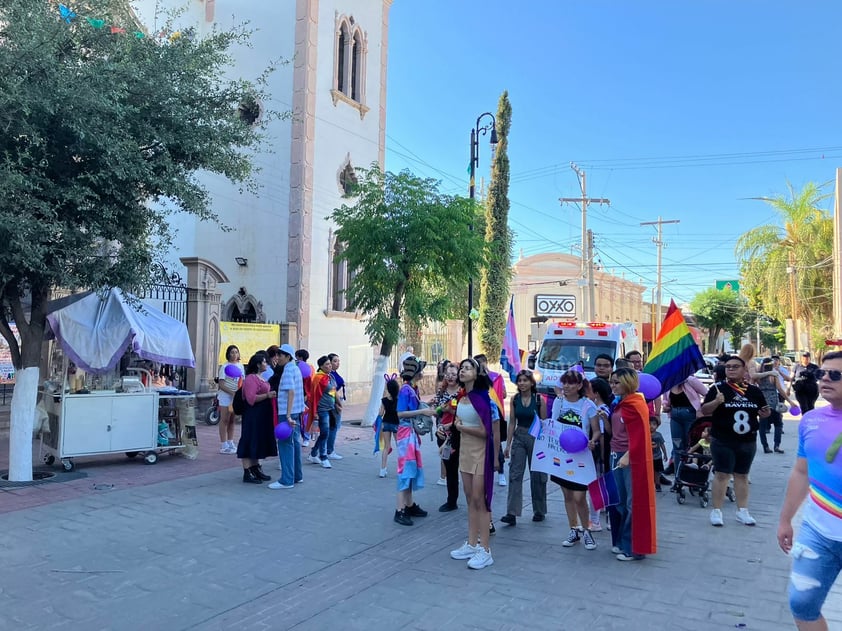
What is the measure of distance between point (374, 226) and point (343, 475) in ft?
20.0

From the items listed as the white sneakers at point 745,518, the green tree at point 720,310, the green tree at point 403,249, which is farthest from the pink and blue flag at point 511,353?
the green tree at point 720,310

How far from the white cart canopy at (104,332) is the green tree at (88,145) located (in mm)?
944

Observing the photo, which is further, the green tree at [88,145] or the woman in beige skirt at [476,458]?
the green tree at [88,145]

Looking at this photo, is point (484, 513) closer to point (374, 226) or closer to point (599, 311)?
point (374, 226)

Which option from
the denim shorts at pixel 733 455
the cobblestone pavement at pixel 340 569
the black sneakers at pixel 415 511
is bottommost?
the cobblestone pavement at pixel 340 569

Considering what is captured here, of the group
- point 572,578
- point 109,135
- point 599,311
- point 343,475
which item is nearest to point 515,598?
point 572,578

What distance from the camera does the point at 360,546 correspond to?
6078 millimetres

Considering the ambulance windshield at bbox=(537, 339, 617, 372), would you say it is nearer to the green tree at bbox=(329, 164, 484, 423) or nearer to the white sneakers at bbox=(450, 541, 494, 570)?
the green tree at bbox=(329, 164, 484, 423)

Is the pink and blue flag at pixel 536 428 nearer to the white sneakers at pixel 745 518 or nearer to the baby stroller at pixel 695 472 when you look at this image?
the baby stroller at pixel 695 472

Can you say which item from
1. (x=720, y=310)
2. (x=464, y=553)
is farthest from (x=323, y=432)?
(x=720, y=310)

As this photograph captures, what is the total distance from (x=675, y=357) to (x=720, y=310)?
55431mm

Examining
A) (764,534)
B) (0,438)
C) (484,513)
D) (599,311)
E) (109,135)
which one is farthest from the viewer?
(599,311)

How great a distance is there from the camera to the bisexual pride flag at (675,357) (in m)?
7.52

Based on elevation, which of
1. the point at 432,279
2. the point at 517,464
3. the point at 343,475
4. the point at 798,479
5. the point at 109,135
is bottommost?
the point at 343,475
